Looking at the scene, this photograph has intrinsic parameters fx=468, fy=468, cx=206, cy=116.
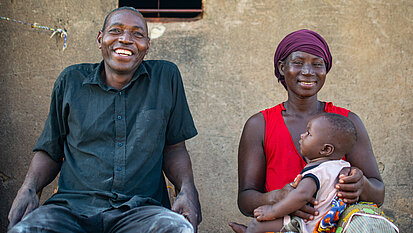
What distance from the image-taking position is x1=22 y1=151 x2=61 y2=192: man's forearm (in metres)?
2.68

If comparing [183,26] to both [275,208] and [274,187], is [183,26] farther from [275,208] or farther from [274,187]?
[275,208]

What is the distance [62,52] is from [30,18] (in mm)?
394

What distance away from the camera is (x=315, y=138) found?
2518mm

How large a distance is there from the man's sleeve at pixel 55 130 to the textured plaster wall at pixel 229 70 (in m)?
1.22

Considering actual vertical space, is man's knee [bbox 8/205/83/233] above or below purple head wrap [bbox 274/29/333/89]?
below

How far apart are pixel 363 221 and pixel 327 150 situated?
425mm

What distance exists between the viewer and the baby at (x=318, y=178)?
7.79 feet

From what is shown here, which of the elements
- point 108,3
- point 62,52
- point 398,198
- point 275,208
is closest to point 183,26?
point 108,3

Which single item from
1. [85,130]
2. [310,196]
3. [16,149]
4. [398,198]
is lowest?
[398,198]

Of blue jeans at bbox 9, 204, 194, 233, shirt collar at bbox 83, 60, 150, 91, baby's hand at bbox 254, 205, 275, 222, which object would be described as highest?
shirt collar at bbox 83, 60, 150, 91

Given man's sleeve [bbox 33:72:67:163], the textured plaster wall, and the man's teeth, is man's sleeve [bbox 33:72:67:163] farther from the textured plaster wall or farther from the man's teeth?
the textured plaster wall

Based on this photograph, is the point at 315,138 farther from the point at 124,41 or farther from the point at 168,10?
the point at 168,10

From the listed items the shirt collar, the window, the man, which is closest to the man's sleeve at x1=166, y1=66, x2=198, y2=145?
the man

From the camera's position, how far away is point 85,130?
2.73 metres
